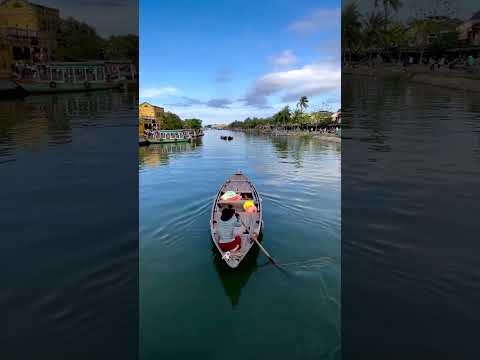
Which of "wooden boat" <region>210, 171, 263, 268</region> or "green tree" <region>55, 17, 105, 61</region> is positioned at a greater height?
"green tree" <region>55, 17, 105, 61</region>

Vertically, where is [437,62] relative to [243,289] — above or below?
above

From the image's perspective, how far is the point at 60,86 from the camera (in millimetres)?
20234

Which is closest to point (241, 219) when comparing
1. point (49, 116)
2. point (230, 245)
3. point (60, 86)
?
point (230, 245)

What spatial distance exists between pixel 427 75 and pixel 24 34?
2411cm

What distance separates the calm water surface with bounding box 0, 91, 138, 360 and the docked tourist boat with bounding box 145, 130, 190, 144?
61.7 feet

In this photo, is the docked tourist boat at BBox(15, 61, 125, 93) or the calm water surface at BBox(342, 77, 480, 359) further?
the docked tourist boat at BBox(15, 61, 125, 93)

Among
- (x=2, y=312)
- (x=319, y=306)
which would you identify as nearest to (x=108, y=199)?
(x=2, y=312)

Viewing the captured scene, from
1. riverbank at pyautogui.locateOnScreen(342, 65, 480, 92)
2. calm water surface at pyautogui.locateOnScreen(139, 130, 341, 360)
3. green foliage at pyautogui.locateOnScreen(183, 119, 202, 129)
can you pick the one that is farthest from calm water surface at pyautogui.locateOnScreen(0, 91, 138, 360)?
green foliage at pyautogui.locateOnScreen(183, 119, 202, 129)

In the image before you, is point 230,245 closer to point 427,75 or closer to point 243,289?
point 243,289

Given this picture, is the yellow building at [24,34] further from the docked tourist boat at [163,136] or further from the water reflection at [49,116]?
the docked tourist boat at [163,136]

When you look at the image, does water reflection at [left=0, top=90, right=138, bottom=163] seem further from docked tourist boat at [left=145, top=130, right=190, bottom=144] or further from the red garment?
docked tourist boat at [left=145, top=130, right=190, bottom=144]

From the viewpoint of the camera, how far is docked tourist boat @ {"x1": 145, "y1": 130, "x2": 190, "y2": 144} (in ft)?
103

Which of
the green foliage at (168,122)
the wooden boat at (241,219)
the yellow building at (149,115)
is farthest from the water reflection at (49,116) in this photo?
the green foliage at (168,122)

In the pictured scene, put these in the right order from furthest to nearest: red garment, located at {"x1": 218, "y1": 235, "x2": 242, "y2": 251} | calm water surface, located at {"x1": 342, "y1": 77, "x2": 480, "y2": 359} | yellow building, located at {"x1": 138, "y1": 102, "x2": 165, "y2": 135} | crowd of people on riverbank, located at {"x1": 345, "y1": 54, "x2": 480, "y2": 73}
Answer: yellow building, located at {"x1": 138, "y1": 102, "x2": 165, "y2": 135}, crowd of people on riverbank, located at {"x1": 345, "y1": 54, "x2": 480, "y2": 73}, red garment, located at {"x1": 218, "y1": 235, "x2": 242, "y2": 251}, calm water surface, located at {"x1": 342, "y1": 77, "x2": 480, "y2": 359}
